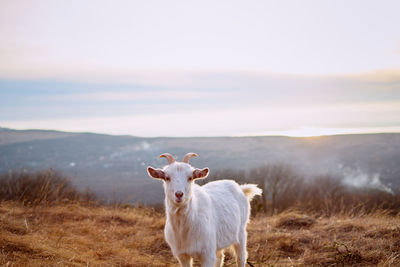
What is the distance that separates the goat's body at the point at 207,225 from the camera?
19.4 ft

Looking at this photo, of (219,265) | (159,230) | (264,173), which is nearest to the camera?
(219,265)

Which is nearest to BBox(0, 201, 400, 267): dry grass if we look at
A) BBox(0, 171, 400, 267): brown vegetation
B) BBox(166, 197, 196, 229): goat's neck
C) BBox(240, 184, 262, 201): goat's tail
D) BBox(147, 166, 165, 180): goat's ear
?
BBox(0, 171, 400, 267): brown vegetation

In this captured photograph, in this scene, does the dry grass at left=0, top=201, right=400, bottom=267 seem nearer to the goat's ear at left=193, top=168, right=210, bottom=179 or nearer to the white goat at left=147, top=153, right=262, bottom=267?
the white goat at left=147, top=153, right=262, bottom=267

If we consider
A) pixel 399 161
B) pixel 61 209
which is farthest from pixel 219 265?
pixel 399 161

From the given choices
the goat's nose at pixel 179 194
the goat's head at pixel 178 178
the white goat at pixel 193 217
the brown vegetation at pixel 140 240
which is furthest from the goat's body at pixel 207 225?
the brown vegetation at pixel 140 240

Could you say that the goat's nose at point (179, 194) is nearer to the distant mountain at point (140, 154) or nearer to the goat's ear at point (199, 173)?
the goat's ear at point (199, 173)

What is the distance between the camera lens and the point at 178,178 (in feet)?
18.5

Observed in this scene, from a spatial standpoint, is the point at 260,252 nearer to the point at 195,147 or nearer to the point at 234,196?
the point at 234,196

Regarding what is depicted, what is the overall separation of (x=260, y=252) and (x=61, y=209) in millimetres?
6038

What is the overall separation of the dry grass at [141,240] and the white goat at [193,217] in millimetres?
938

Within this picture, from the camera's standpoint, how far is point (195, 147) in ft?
219

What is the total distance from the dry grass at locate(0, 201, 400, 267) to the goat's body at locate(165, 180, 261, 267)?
73 cm

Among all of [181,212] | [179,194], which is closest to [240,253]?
[181,212]

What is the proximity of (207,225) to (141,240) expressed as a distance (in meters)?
3.49
